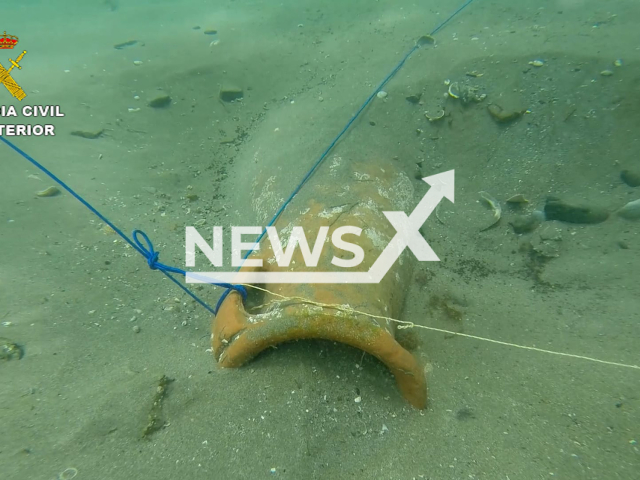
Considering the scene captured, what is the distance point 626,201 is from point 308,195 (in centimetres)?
393

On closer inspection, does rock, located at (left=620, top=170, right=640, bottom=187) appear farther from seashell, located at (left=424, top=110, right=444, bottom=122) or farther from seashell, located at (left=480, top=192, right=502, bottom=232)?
seashell, located at (left=424, top=110, right=444, bottom=122)

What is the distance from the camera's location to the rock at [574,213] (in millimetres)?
4090

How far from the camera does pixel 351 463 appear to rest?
2.31 metres

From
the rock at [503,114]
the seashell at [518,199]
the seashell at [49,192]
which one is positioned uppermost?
the rock at [503,114]

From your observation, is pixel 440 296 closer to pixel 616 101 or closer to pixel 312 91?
pixel 616 101

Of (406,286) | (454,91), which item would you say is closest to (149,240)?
(406,286)

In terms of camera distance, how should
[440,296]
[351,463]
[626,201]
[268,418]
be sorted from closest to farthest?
[351,463]
[268,418]
[440,296]
[626,201]

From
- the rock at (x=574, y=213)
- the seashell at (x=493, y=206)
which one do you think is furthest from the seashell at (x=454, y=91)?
the rock at (x=574, y=213)

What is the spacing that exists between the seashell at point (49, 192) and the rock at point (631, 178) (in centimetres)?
777

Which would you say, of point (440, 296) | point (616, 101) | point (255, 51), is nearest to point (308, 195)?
point (440, 296)

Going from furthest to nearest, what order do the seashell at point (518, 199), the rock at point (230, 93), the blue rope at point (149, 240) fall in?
the rock at point (230, 93), the seashell at point (518, 199), the blue rope at point (149, 240)


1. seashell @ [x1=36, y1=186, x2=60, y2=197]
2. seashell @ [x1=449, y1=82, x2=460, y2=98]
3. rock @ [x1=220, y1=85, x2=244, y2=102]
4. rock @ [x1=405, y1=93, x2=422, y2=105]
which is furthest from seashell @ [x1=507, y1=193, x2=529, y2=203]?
seashell @ [x1=36, y1=186, x2=60, y2=197]

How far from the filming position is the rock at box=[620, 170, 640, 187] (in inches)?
170

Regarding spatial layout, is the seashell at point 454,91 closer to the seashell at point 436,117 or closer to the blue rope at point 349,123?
the seashell at point 436,117
